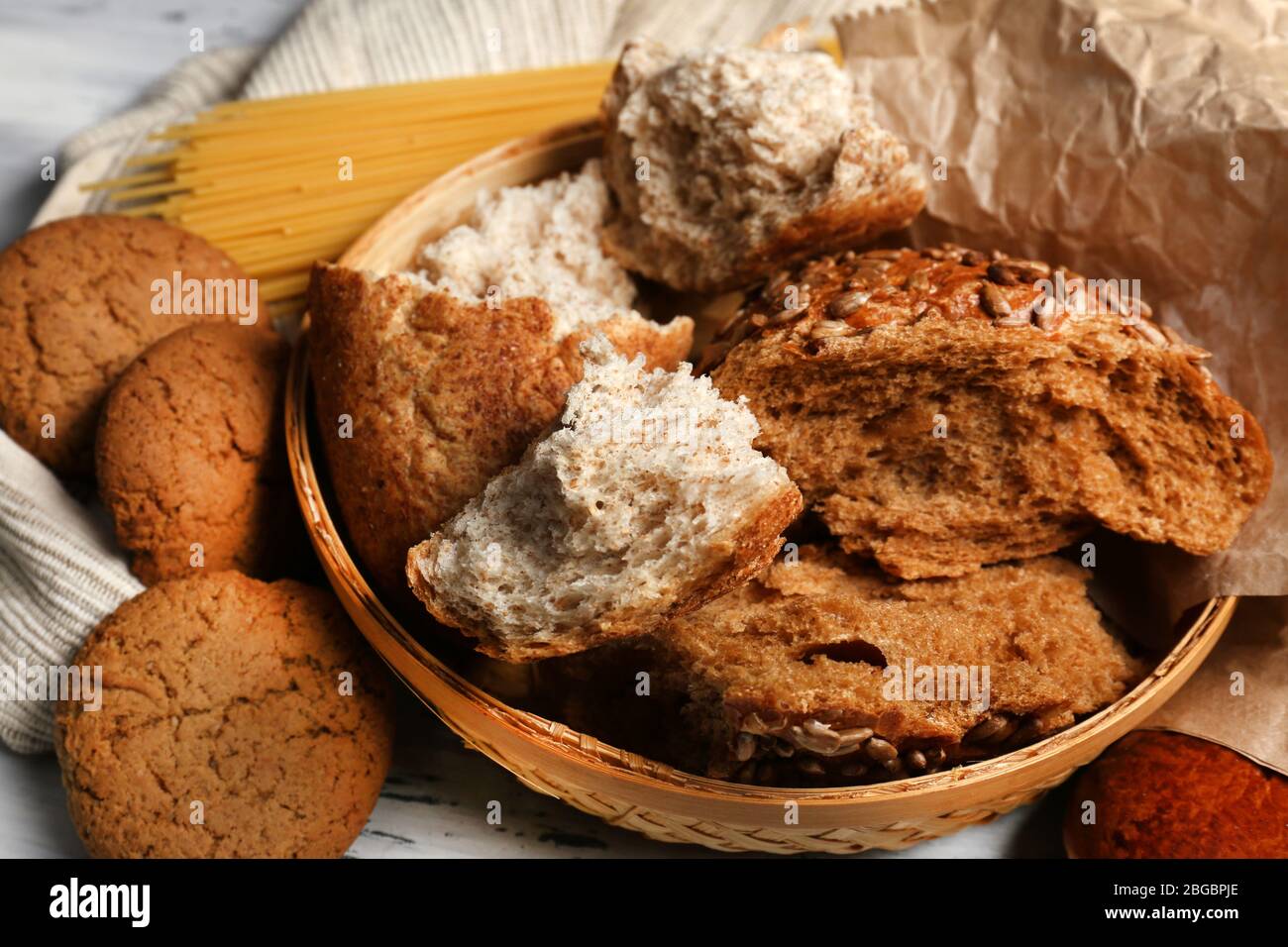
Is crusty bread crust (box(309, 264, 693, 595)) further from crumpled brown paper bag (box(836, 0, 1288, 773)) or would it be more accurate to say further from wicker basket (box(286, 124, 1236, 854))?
crumpled brown paper bag (box(836, 0, 1288, 773))

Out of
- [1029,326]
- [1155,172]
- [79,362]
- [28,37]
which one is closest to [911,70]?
[1155,172]

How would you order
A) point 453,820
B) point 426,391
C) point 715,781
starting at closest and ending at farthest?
1. point 715,781
2. point 426,391
3. point 453,820

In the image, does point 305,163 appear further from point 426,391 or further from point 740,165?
point 740,165

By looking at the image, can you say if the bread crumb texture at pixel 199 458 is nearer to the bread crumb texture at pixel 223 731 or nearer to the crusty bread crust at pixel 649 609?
the bread crumb texture at pixel 223 731

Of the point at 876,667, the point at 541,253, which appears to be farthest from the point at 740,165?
the point at 876,667

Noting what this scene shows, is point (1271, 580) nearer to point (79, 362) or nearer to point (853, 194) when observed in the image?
point (853, 194)

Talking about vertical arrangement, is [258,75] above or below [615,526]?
above

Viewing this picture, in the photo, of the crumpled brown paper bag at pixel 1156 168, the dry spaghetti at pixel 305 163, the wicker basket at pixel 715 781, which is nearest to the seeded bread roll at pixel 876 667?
the wicker basket at pixel 715 781
